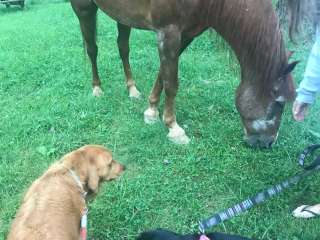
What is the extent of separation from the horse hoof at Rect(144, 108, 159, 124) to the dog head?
1.63 m

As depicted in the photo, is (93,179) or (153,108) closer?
(93,179)

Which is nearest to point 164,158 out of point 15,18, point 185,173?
point 185,173

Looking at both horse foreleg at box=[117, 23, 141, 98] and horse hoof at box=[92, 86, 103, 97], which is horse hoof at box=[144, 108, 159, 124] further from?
horse hoof at box=[92, 86, 103, 97]

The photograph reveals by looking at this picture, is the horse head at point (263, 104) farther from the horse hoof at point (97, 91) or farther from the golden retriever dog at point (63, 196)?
the horse hoof at point (97, 91)

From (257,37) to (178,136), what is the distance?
127 centimetres

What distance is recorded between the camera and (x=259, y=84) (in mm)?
3732

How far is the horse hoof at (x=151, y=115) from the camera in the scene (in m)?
4.70

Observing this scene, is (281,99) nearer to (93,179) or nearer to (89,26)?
(93,179)

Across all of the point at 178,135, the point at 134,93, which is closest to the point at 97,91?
the point at 134,93

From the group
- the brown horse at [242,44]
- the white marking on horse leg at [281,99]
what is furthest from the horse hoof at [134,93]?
the white marking on horse leg at [281,99]

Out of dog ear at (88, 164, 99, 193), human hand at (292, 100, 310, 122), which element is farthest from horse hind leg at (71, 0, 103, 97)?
human hand at (292, 100, 310, 122)

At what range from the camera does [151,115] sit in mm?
4707

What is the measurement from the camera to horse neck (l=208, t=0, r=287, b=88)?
11.6 ft

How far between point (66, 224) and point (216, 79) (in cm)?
347
